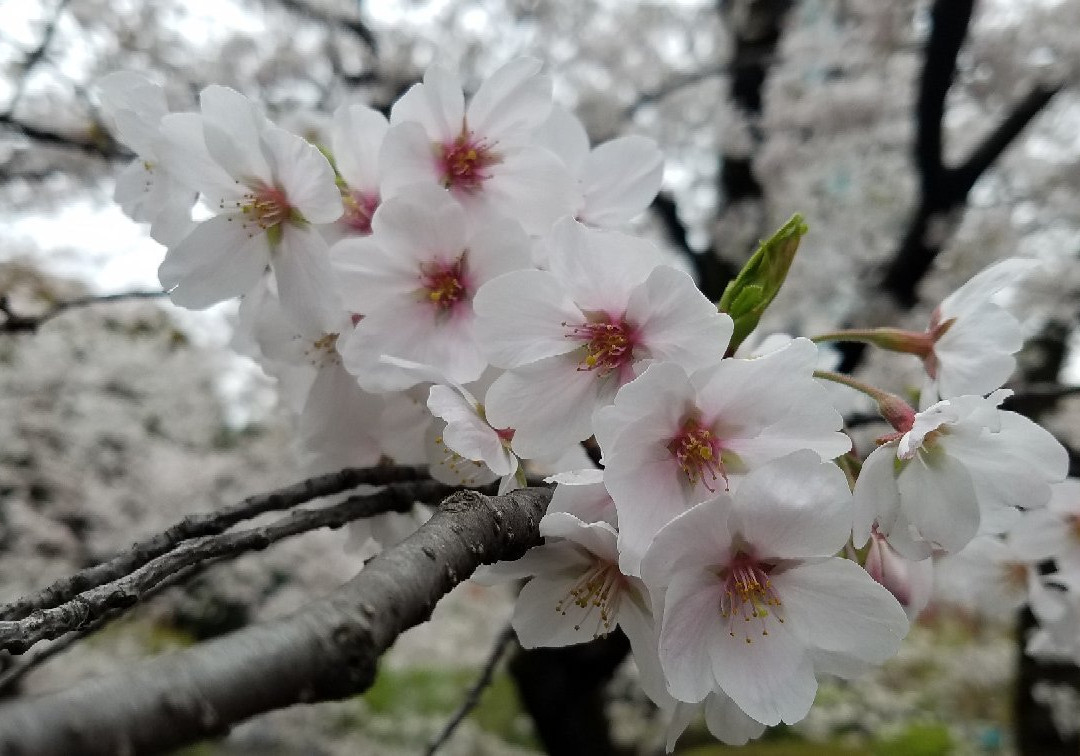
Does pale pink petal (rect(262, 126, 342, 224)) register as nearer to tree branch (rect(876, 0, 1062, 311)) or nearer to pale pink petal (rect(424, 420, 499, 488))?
pale pink petal (rect(424, 420, 499, 488))

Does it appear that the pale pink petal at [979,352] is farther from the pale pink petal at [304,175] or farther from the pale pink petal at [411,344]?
the pale pink petal at [304,175]

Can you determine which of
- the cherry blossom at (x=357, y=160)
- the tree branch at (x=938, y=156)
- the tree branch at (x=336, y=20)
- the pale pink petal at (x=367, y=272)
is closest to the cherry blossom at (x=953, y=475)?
the pale pink petal at (x=367, y=272)

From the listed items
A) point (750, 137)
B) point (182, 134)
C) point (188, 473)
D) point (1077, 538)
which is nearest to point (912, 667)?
point (750, 137)

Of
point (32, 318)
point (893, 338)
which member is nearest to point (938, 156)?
point (893, 338)

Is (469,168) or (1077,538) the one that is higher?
(469,168)

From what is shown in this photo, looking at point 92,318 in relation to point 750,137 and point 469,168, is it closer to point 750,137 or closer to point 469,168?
point 750,137

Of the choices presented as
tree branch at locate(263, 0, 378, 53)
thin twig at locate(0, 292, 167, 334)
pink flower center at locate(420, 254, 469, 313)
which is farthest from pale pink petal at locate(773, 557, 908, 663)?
tree branch at locate(263, 0, 378, 53)
